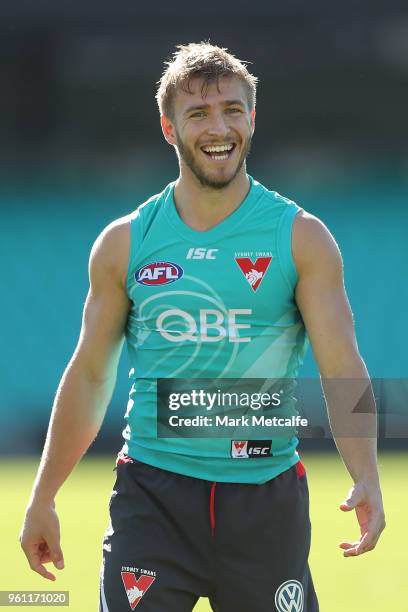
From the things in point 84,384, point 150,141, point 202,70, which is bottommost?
point 84,384

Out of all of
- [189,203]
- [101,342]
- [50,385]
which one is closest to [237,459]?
[101,342]

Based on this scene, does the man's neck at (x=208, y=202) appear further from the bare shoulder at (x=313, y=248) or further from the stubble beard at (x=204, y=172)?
the bare shoulder at (x=313, y=248)

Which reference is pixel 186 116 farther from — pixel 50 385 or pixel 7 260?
pixel 7 260

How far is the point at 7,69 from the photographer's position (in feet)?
44.4

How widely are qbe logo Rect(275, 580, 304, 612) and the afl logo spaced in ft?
3.03

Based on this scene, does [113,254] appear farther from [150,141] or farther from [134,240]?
[150,141]

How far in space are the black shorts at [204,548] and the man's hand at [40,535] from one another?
17cm

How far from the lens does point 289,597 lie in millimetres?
3258

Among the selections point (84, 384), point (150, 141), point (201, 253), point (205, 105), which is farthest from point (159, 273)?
point (150, 141)

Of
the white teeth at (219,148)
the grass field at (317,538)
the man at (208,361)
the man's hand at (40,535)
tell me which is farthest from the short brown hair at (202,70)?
the grass field at (317,538)

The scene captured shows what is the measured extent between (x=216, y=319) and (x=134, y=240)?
352 mm

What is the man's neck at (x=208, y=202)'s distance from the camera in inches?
138

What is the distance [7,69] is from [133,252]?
10601 mm

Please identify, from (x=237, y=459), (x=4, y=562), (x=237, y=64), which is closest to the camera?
(x=237, y=459)
